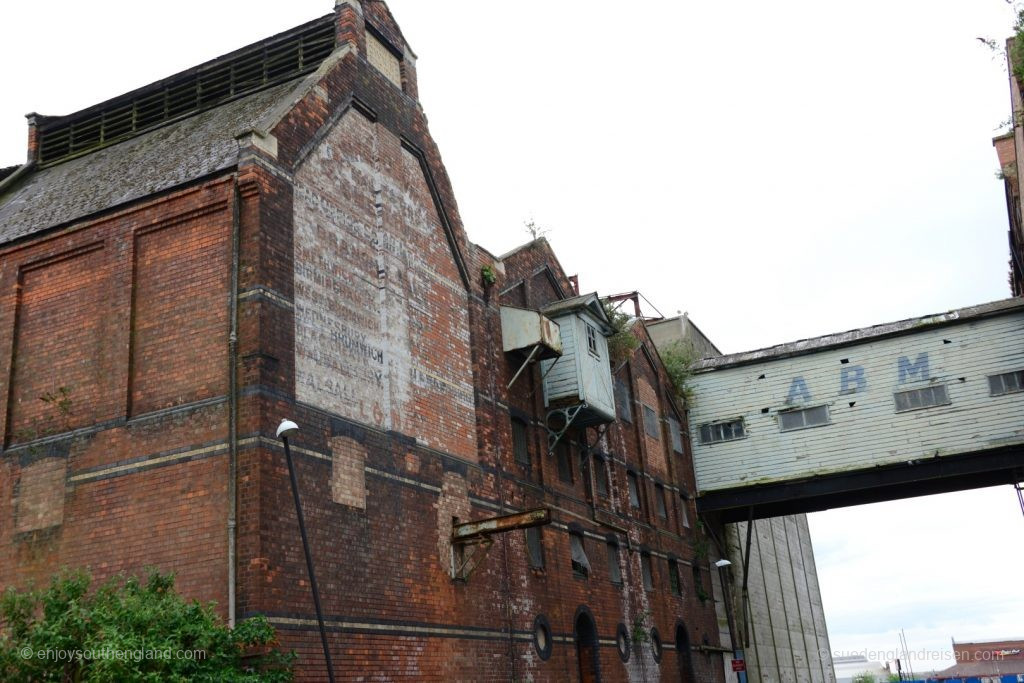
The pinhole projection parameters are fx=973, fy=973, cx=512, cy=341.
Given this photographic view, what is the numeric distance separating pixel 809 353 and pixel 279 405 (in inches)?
866

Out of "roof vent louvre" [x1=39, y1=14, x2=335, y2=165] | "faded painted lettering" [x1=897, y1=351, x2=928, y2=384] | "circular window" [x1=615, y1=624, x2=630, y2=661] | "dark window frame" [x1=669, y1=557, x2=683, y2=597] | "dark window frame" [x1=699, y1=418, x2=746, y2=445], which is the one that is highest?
"roof vent louvre" [x1=39, y1=14, x2=335, y2=165]

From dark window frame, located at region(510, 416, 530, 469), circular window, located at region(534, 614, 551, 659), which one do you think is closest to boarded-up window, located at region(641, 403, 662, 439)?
dark window frame, located at region(510, 416, 530, 469)

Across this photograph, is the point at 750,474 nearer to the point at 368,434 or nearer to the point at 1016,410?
the point at 1016,410

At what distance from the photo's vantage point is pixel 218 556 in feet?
46.0

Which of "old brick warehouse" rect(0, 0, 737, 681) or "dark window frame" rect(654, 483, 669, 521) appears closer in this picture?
"old brick warehouse" rect(0, 0, 737, 681)

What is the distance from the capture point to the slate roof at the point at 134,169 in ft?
56.4

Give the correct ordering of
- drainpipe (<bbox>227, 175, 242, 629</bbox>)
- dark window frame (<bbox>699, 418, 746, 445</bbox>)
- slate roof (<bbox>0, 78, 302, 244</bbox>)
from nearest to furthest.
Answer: drainpipe (<bbox>227, 175, 242, 629</bbox>), slate roof (<bbox>0, 78, 302, 244</bbox>), dark window frame (<bbox>699, 418, 746, 445</bbox>)

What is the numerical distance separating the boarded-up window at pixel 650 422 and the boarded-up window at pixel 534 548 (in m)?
9.09

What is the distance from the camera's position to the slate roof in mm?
17188

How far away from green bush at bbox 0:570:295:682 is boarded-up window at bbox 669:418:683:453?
70.7 ft

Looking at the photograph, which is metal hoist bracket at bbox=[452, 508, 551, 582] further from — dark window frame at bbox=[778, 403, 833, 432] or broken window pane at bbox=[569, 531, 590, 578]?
dark window frame at bbox=[778, 403, 833, 432]

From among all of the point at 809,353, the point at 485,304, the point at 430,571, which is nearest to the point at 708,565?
the point at 809,353

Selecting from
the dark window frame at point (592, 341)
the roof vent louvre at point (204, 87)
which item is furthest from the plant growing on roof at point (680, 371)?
the roof vent louvre at point (204, 87)

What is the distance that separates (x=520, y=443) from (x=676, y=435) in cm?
1168
